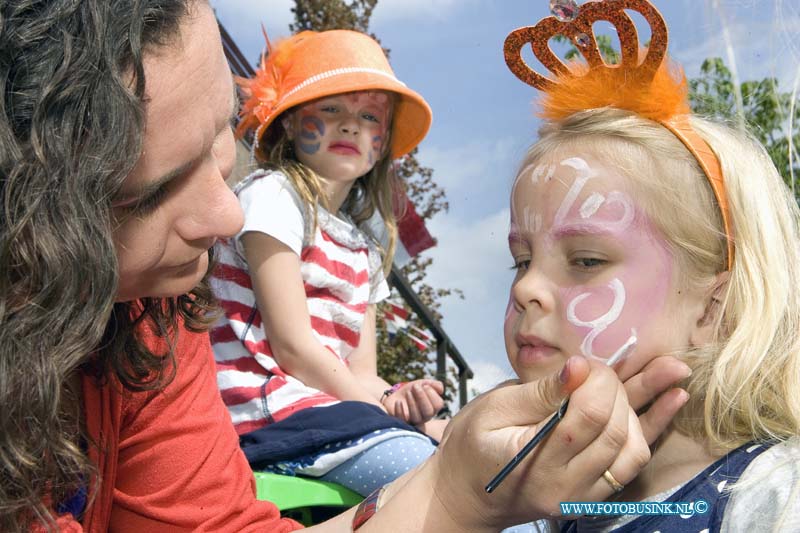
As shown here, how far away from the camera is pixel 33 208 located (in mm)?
1137

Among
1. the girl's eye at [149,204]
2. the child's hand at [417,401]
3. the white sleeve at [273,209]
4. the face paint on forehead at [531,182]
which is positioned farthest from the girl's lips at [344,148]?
the girl's eye at [149,204]

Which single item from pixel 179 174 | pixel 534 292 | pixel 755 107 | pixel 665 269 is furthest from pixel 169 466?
pixel 755 107

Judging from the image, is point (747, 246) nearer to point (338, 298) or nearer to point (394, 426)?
point (394, 426)

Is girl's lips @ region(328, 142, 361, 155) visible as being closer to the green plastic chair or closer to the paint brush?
the green plastic chair

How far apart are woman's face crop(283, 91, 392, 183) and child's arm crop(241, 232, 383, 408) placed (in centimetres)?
44

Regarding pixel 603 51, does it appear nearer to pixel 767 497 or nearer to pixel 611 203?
pixel 611 203

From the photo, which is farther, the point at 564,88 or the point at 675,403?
the point at 564,88

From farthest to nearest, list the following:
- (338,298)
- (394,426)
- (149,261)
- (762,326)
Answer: (338,298)
(394,426)
(762,326)
(149,261)

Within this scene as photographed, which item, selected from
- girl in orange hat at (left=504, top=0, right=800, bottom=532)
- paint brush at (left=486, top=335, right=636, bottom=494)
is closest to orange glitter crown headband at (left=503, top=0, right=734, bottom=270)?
girl in orange hat at (left=504, top=0, right=800, bottom=532)

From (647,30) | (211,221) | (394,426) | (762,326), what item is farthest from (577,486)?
(394,426)

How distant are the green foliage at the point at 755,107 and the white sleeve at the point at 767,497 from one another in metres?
0.45

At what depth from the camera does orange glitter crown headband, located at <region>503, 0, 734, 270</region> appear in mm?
1531

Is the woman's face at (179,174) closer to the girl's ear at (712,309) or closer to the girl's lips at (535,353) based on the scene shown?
the girl's lips at (535,353)

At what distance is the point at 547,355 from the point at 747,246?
0.41 metres
